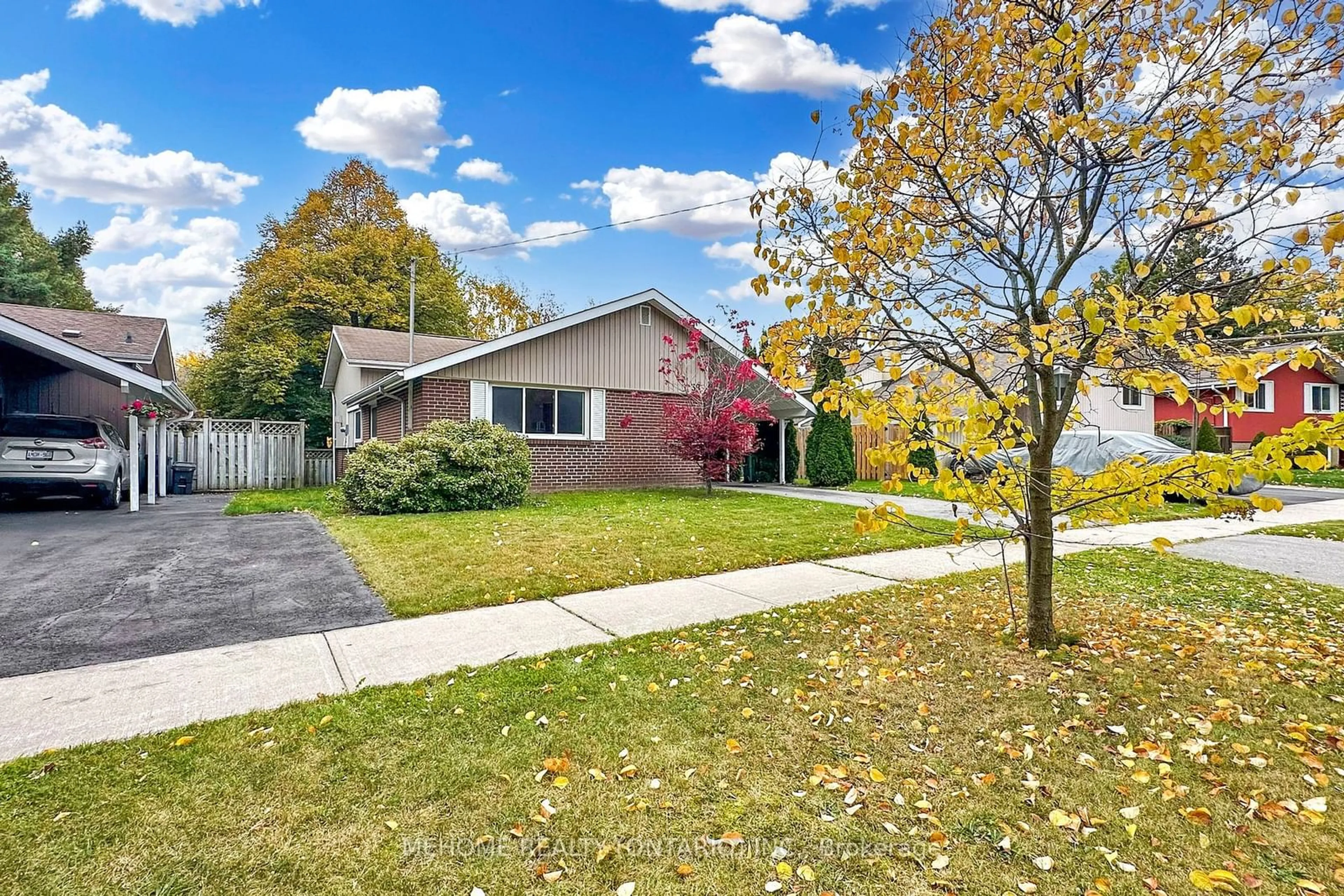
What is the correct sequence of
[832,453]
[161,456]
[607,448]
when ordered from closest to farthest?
[161,456], [607,448], [832,453]

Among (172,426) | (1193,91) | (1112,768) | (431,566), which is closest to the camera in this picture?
(1112,768)

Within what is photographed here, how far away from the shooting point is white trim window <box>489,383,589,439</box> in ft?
43.4

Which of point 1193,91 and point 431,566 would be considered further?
point 431,566

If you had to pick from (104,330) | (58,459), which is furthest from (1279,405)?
(104,330)

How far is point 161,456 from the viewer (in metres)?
13.2

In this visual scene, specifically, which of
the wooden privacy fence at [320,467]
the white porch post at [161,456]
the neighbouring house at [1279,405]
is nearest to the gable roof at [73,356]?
the white porch post at [161,456]

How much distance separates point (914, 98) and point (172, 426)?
18.0m

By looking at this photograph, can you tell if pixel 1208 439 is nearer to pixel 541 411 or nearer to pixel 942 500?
pixel 942 500

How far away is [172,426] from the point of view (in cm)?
1539

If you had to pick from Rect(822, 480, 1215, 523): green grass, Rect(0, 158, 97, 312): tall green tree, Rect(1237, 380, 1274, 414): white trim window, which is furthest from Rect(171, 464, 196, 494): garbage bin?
Rect(1237, 380, 1274, 414): white trim window

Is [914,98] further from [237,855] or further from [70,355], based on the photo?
[70,355]

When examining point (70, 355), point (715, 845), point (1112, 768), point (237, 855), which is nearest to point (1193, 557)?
point (1112, 768)

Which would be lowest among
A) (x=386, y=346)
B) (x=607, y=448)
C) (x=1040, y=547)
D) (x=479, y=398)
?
(x=1040, y=547)

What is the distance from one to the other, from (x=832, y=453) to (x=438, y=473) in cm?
1023
